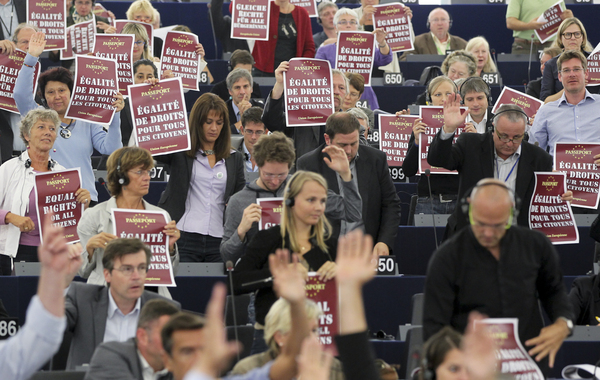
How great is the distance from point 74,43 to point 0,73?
6.97 ft

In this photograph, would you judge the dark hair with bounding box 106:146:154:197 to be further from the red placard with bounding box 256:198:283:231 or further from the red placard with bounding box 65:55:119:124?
the red placard with bounding box 65:55:119:124

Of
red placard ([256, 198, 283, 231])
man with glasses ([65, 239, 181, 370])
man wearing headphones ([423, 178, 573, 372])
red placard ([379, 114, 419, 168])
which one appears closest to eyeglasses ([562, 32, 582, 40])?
red placard ([379, 114, 419, 168])

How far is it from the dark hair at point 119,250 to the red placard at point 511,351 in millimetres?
1709

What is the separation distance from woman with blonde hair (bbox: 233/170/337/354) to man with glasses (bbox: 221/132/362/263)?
1.91 ft

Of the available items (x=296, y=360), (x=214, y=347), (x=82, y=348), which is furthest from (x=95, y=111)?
(x=214, y=347)

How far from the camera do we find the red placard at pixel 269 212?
199 inches

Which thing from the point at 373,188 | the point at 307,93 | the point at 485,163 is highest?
the point at 307,93

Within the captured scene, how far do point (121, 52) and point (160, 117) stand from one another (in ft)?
6.08

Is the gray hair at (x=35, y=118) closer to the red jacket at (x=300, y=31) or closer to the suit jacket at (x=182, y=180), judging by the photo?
the suit jacket at (x=182, y=180)

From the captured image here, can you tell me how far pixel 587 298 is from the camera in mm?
5578

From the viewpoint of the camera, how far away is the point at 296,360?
3.09 m

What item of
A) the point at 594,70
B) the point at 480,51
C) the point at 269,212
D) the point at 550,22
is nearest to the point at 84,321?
the point at 269,212

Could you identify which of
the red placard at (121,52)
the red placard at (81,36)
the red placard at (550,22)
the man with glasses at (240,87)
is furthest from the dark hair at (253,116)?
the red placard at (550,22)

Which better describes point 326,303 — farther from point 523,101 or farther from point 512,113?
point 523,101
